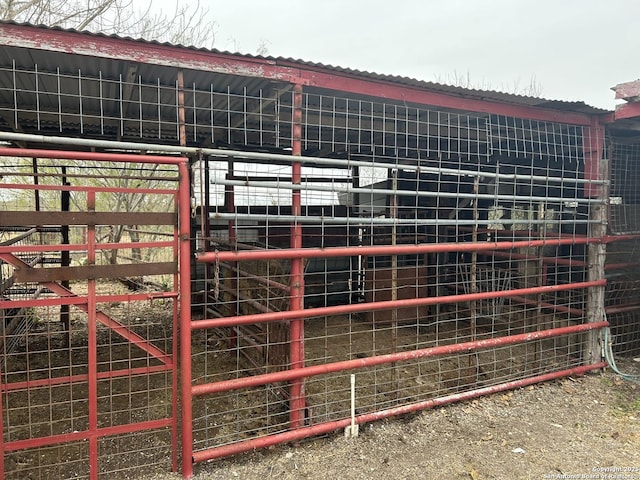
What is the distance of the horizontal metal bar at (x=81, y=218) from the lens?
272 centimetres

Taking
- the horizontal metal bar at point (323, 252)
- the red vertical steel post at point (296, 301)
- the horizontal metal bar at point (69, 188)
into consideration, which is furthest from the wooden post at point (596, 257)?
the horizontal metal bar at point (69, 188)

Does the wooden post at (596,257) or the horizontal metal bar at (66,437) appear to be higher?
the wooden post at (596,257)

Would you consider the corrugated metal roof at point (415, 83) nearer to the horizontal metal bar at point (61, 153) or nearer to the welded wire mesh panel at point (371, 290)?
the welded wire mesh panel at point (371, 290)

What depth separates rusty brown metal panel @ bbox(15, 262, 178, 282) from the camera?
9.18 feet

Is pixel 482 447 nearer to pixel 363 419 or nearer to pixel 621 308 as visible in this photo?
pixel 363 419

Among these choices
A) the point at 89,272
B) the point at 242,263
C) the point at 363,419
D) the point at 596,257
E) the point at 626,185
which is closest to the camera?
the point at 89,272

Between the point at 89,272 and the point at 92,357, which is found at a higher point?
the point at 89,272

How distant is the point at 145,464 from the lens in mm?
3316

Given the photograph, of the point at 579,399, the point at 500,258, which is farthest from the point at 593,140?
the point at 579,399

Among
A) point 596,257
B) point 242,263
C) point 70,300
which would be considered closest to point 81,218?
point 70,300

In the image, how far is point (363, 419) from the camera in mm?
3861

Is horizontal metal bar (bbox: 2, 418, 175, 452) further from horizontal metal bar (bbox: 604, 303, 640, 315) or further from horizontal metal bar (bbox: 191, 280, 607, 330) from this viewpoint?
horizontal metal bar (bbox: 604, 303, 640, 315)

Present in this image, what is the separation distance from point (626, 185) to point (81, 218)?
7478 millimetres

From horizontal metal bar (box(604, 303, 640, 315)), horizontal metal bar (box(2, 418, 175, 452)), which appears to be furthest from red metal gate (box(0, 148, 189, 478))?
horizontal metal bar (box(604, 303, 640, 315))
